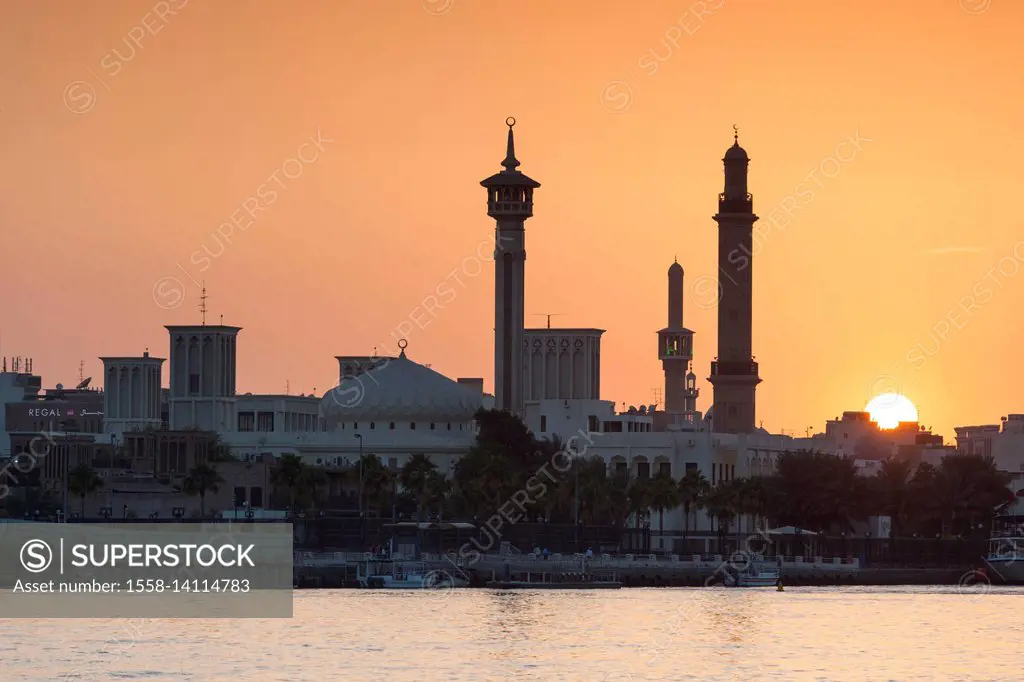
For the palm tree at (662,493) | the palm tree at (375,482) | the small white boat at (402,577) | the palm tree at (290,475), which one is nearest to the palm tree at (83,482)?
the palm tree at (290,475)

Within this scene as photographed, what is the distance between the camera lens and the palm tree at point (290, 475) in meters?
186

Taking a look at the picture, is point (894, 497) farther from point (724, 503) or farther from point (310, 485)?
point (310, 485)

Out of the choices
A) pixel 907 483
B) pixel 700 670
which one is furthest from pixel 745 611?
pixel 907 483

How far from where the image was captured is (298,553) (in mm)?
169500

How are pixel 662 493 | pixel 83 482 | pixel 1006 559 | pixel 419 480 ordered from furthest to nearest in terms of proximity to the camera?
pixel 83 482 < pixel 419 480 < pixel 1006 559 < pixel 662 493

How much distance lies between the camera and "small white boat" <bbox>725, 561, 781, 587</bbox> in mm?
166625

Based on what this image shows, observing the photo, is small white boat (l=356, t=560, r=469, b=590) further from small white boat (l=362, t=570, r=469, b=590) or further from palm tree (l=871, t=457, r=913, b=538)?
palm tree (l=871, t=457, r=913, b=538)

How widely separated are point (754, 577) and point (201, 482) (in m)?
42.0

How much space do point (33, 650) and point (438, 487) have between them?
78.2 meters

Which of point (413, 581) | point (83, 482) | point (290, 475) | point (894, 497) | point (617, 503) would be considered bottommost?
point (413, 581)

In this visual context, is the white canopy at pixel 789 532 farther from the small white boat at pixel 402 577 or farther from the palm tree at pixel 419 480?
the small white boat at pixel 402 577

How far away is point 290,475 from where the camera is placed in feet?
612

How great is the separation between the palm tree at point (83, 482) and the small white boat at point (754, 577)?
4709 cm

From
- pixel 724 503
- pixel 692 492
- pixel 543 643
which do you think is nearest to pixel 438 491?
pixel 692 492
